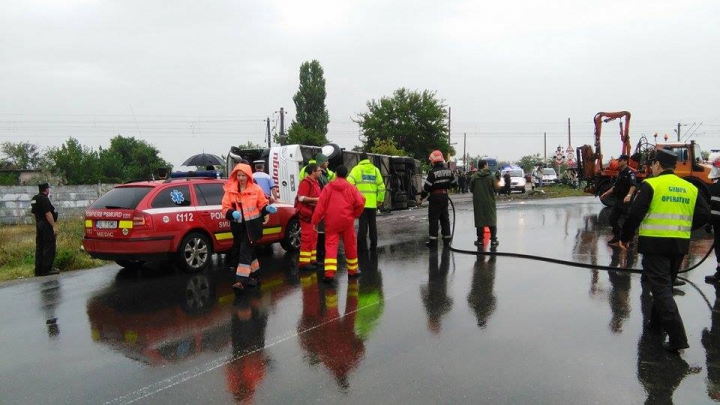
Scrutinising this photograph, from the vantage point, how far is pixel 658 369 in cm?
417

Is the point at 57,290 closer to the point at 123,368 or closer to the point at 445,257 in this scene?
the point at 123,368

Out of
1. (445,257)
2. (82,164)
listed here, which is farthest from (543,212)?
(82,164)

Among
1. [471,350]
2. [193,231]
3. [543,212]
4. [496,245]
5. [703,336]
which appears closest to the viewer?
[471,350]

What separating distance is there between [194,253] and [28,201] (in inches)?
576

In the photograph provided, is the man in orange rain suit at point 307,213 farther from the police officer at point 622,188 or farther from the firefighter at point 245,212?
the police officer at point 622,188

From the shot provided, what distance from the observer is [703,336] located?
4.93 m

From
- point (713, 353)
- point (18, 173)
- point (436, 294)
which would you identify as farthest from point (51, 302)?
point (18, 173)

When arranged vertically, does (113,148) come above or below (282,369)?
above

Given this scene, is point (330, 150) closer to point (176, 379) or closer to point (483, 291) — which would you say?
point (483, 291)

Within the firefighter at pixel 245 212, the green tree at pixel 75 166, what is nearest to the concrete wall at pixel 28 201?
the firefighter at pixel 245 212

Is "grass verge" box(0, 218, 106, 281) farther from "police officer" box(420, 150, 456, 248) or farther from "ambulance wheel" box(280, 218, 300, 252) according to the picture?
"police officer" box(420, 150, 456, 248)

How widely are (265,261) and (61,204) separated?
1451cm

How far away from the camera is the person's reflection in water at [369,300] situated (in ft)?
17.4

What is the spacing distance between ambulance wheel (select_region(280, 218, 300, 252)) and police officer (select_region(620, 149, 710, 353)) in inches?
255
